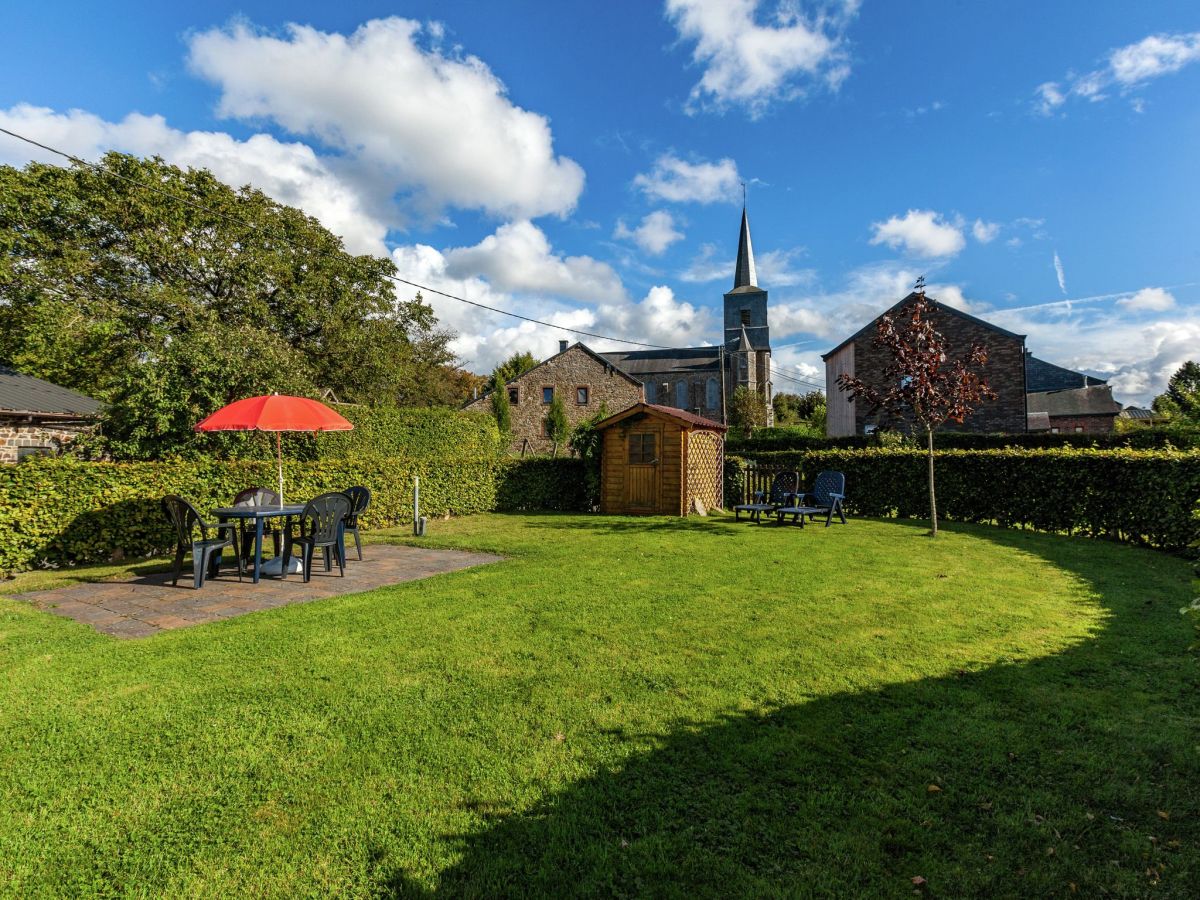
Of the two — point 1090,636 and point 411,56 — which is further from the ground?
point 411,56

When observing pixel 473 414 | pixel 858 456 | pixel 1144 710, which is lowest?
pixel 1144 710

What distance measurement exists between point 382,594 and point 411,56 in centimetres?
855

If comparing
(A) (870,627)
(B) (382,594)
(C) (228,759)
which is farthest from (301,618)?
(A) (870,627)

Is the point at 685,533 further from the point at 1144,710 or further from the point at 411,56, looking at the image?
the point at 411,56

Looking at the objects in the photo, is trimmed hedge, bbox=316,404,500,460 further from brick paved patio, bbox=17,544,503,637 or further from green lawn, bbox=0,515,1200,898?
green lawn, bbox=0,515,1200,898

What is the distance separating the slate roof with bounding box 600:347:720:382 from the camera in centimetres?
5328

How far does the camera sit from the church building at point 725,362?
173 ft

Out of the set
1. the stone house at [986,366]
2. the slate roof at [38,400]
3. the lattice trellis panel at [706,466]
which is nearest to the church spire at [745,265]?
the stone house at [986,366]

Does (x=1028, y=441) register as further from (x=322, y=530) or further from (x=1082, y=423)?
(x=1082, y=423)

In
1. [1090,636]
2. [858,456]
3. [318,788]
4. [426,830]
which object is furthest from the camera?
[858,456]

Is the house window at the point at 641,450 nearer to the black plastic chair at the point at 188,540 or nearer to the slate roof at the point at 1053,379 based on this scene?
the black plastic chair at the point at 188,540

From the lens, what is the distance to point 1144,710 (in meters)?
3.06

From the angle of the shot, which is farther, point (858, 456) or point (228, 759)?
point (858, 456)

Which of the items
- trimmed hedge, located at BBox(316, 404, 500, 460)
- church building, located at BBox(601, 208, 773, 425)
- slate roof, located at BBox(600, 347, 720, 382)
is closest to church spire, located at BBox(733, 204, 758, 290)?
church building, located at BBox(601, 208, 773, 425)
